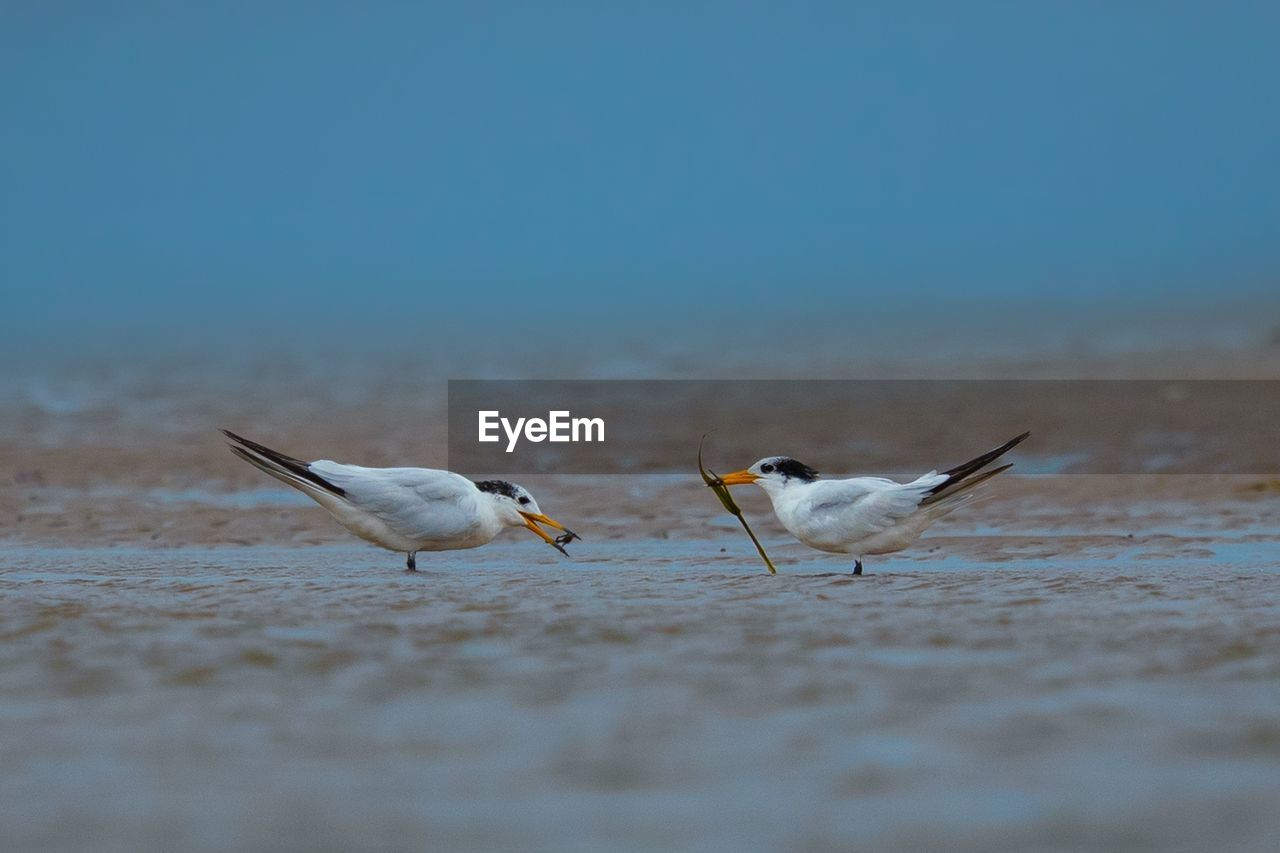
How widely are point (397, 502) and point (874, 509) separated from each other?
2290 mm

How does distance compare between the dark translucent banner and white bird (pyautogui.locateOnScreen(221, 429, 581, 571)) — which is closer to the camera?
white bird (pyautogui.locateOnScreen(221, 429, 581, 571))

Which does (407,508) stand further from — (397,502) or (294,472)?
(294,472)

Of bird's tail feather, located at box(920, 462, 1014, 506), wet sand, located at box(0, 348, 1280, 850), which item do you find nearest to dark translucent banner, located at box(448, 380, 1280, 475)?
wet sand, located at box(0, 348, 1280, 850)

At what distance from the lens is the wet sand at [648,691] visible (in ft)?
13.7

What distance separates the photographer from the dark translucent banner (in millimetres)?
13602

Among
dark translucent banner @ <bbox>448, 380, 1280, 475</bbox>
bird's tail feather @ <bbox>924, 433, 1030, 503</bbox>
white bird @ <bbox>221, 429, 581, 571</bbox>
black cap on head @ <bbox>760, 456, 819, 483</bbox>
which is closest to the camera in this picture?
bird's tail feather @ <bbox>924, 433, 1030, 503</bbox>

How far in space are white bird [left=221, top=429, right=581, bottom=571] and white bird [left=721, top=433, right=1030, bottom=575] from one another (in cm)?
134

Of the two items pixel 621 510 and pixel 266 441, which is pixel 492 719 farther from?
pixel 266 441

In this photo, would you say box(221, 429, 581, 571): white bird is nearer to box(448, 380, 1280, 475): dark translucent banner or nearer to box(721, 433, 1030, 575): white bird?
box(721, 433, 1030, 575): white bird

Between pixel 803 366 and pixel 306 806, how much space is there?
61.4ft

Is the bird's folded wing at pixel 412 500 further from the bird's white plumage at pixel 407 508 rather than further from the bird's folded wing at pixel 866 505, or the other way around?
the bird's folded wing at pixel 866 505

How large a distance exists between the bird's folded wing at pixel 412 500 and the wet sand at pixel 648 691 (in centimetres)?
25

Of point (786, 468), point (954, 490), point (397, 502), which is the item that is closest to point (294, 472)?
point (397, 502)

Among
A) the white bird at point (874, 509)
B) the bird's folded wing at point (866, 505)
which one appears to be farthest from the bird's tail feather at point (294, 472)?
the bird's folded wing at point (866, 505)
